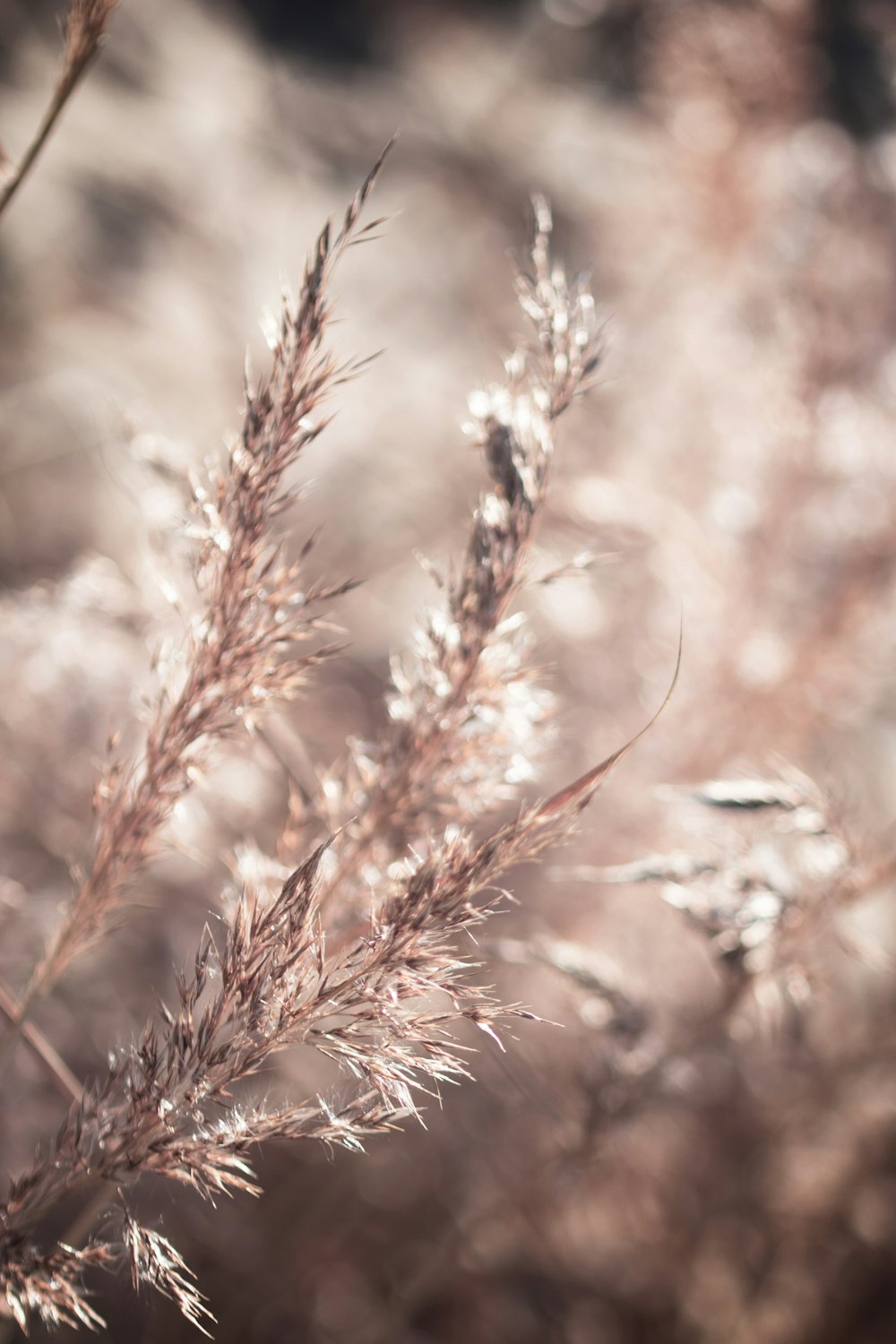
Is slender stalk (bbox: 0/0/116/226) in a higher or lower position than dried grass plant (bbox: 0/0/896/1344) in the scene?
higher

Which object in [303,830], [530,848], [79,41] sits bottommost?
[303,830]

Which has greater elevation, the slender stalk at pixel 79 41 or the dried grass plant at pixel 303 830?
the slender stalk at pixel 79 41

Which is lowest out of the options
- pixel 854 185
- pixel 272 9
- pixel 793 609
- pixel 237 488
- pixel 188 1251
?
pixel 188 1251

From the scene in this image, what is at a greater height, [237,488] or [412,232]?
Result: [412,232]

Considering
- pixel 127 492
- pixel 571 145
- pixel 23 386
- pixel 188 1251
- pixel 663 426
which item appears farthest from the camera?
pixel 571 145

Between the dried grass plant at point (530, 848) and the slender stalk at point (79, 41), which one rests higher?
the slender stalk at point (79, 41)

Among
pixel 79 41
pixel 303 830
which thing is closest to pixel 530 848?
pixel 303 830

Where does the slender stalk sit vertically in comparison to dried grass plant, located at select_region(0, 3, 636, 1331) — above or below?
above

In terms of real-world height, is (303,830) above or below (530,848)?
below

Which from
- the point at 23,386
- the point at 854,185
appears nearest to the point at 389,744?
the point at 854,185

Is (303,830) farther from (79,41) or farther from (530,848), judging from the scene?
(79,41)

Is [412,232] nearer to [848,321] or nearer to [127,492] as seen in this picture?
[848,321]
